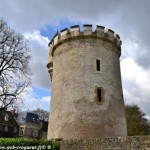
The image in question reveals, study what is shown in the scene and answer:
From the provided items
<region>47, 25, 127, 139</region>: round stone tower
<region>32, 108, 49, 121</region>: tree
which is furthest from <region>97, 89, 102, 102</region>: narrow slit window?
<region>32, 108, 49, 121</region>: tree

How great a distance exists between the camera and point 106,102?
16344 mm

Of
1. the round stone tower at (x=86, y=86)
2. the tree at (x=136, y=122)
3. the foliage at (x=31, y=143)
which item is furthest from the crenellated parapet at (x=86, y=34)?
the tree at (x=136, y=122)

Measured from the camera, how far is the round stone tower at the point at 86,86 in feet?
51.6

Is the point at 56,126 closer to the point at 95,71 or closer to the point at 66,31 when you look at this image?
the point at 95,71

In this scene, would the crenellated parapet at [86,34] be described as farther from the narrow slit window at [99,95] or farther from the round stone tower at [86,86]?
the narrow slit window at [99,95]

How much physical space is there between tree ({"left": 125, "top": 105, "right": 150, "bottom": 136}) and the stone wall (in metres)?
20.3

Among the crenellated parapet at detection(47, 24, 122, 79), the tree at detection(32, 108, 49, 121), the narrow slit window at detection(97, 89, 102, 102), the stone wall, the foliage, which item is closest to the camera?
the stone wall

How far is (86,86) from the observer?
16.4m

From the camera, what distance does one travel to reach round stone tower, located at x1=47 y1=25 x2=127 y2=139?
15734 mm

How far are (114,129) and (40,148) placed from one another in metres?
4.88

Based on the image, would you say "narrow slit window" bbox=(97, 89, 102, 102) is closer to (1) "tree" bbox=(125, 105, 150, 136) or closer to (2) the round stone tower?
(2) the round stone tower

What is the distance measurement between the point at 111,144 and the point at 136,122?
2225 cm

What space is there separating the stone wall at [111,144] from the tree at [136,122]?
20.3 m

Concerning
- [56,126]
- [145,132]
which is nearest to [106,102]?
[56,126]
